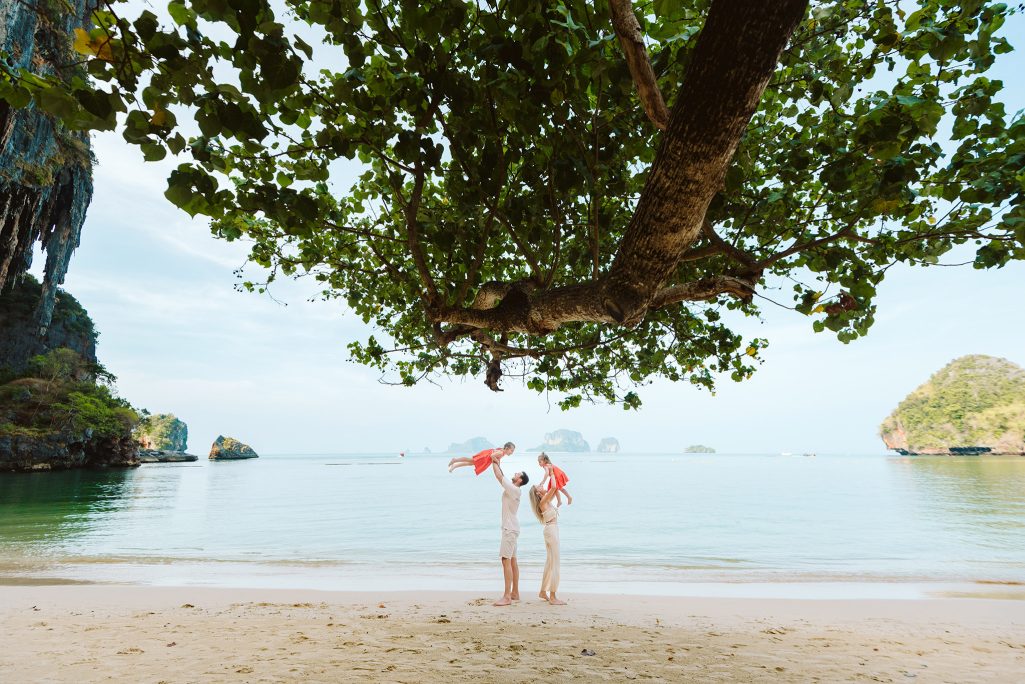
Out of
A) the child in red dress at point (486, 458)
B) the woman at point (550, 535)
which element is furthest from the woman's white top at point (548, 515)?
the child in red dress at point (486, 458)

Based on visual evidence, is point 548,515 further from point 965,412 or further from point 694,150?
point 965,412

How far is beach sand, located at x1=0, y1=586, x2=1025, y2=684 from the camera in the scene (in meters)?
4.35

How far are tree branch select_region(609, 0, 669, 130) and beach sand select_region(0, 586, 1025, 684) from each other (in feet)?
13.6

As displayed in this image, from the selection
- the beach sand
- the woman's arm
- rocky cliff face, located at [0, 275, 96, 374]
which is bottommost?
the beach sand

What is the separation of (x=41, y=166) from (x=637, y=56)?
107ft

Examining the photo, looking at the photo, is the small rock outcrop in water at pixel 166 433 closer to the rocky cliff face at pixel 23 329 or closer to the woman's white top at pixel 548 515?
the rocky cliff face at pixel 23 329

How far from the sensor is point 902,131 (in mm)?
3455

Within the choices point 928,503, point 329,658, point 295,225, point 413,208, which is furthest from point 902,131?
point 928,503

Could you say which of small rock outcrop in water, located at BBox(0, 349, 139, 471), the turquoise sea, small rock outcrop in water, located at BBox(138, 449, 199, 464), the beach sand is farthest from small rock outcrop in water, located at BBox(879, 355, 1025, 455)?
small rock outcrop in water, located at BBox(138, 449, 199, 464)

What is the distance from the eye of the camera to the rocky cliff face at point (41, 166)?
18500 millimetres

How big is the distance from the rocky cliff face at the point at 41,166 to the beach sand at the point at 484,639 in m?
10.0

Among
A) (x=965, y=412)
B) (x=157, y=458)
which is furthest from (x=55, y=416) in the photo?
(x=965, y=412)

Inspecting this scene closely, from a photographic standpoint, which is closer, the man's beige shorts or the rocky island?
the man's beige shorts

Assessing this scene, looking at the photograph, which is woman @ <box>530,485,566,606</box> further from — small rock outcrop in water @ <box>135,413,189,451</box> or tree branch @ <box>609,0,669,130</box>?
small rock outcrop in water @ <box>135,413,189,451</box>
